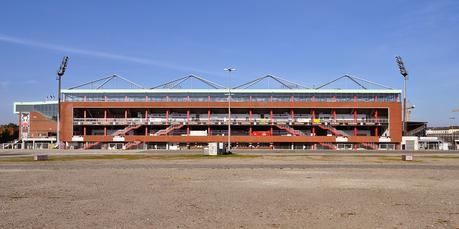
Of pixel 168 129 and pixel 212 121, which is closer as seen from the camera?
pixel 212 121

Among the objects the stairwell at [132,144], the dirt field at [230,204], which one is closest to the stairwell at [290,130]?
the stairwell at [132,144]

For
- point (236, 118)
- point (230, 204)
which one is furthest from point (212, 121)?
point (230, 204)

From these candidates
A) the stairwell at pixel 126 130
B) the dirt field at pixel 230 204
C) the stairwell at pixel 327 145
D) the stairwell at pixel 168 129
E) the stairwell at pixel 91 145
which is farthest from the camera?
the stairwell at pixel 126 130

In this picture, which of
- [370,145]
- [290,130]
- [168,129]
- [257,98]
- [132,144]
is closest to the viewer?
[370,145]

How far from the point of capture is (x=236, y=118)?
392ft

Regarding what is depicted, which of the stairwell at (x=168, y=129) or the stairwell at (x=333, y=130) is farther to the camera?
the stairwell at (x=168, y=129)

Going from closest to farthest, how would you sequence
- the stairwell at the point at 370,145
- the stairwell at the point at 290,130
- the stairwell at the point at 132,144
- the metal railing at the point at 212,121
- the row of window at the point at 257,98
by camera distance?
1. the stairwell at the point at 370,145
2. the stairwell at the point at 290,130
3. the metal railing at the point at 212,121
4. the stairwell at the point at 132,144
5. the row of window at the point at 257,98

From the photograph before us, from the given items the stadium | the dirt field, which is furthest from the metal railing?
the dirt field

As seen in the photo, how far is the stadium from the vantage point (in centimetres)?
11444

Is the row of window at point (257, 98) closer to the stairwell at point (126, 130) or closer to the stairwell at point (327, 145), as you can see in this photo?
the stairwell at point (126, 130)

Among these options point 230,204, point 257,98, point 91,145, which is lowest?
point 91,145

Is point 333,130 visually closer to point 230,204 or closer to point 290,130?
point 290,130

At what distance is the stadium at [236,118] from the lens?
11444cm

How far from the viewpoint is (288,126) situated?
116 meters
